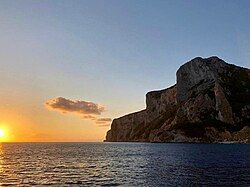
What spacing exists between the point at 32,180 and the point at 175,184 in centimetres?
2916

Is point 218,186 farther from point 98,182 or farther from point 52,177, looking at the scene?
point 52,177

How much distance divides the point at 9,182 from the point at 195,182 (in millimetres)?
37170

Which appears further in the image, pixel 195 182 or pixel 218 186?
pixel 195 182

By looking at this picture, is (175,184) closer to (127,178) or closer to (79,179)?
(127,178)

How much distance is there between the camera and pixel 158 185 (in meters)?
66.4

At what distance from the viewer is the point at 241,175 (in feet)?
263

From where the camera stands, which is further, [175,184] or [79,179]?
[79,179]

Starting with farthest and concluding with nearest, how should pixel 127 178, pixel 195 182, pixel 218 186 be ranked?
pixel 127 178 < pixel 195 182 < pixel 218 186

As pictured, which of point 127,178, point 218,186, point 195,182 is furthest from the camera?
point 127,178

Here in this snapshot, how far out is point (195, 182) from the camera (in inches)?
2739

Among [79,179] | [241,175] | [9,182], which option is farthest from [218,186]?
[9,182]

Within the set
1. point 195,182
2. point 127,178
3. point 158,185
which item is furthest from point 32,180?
point 195,182

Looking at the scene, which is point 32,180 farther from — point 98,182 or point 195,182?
point 195,182

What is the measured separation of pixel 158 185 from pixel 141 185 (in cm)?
321
